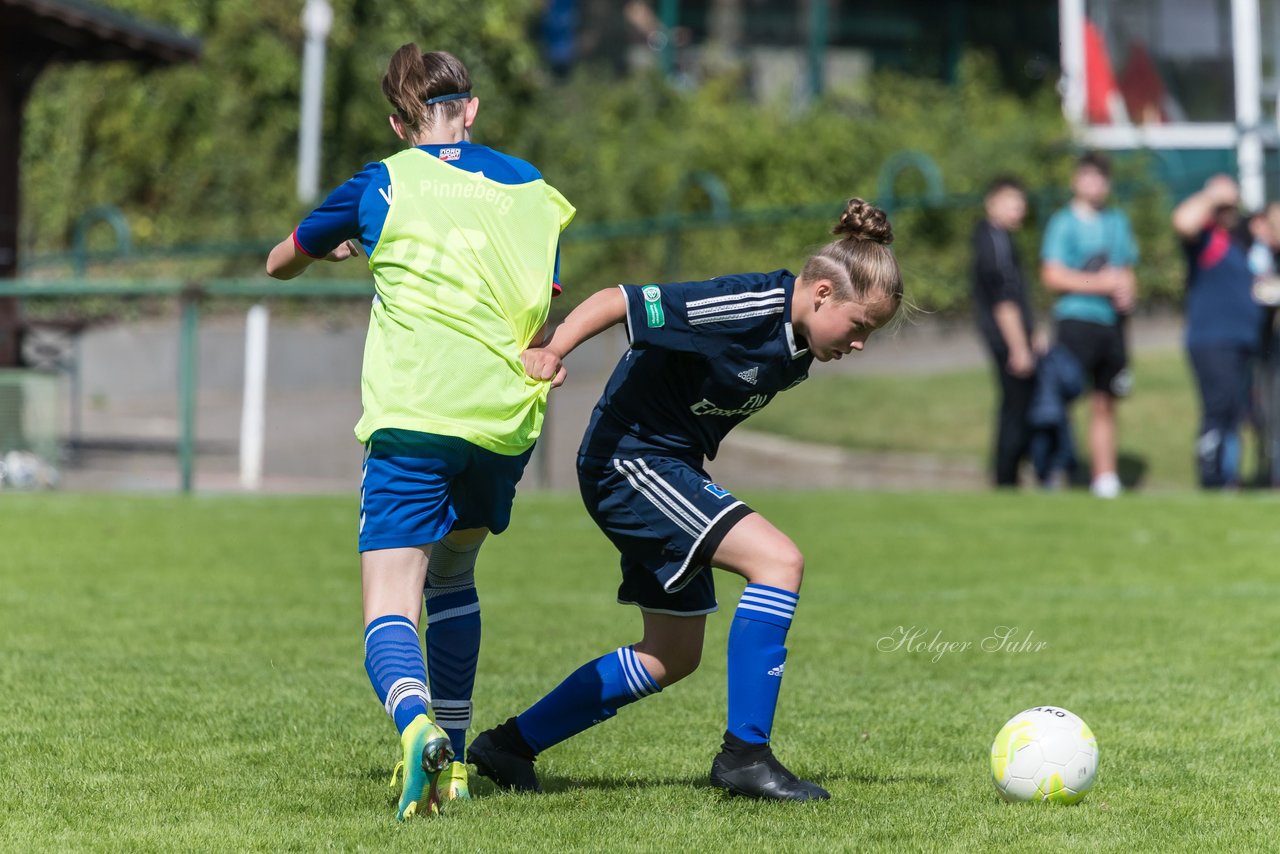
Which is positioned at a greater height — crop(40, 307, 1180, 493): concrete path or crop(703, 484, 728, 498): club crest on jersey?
crop(40, 307, 1180, 493): concrete path

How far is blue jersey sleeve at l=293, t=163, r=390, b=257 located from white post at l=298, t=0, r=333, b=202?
15.3 metres

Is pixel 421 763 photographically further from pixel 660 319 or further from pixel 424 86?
pixel 424 86

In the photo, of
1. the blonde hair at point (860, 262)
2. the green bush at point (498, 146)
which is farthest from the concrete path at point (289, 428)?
the blonde hair at point (860, 262)

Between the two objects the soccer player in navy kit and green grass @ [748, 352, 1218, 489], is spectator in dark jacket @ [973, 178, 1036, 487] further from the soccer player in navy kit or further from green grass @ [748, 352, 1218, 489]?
the soccer player in navy kit

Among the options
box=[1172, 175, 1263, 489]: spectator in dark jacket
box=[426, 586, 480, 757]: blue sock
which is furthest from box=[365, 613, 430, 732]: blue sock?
box=[1172, 175, 1263, 489]: spectator in dark jacket

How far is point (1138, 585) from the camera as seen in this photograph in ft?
28.4

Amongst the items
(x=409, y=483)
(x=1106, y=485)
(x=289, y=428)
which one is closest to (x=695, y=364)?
(x=409, y=483)

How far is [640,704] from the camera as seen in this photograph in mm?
5828

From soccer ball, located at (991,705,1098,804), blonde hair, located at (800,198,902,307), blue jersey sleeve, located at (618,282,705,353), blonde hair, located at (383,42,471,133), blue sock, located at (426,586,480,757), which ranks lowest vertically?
soccer ball, located at (991,705,1098,804)

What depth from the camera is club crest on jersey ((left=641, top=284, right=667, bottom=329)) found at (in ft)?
14.2

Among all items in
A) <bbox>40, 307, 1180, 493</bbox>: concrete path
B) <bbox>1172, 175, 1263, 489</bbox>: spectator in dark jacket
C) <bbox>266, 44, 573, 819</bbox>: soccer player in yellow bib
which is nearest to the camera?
<bbox>266, 44, 573, 819</bbox>: soccer player in yellow bib

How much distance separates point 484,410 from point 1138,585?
534 cm

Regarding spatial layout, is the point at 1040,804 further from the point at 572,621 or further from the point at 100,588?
the point at 100,588

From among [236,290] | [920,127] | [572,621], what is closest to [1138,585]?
[572,621]
